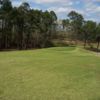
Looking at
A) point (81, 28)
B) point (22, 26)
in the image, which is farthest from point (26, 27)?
point (81, 28)

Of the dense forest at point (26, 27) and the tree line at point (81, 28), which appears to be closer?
the dense forest at point (26, 27)

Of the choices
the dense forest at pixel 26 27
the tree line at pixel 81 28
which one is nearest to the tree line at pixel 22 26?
the dense forest at pixel 26 27

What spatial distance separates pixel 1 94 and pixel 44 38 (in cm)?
6070

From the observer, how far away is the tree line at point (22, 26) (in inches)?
2274

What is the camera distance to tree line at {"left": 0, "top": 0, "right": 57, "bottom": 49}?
57750 mm

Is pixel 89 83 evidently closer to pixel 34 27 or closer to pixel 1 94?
pixel 1 94

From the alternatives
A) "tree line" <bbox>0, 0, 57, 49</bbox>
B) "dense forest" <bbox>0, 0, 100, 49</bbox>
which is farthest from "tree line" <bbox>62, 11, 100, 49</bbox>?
"tree line" <bbox>0, 0, 57, 49</bbox>

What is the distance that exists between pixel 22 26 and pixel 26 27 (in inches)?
45.0

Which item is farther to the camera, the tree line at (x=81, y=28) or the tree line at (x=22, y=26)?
the tree line at (x=81, y=28)

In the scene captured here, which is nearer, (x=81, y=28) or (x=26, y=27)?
(x=26, y=27)

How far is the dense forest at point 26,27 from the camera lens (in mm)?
58287

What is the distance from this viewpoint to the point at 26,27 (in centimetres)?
6347

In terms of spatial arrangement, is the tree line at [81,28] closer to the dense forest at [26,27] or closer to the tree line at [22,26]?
the dense forest at [26,27]

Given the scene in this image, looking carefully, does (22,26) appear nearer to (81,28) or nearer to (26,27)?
(26,27)
